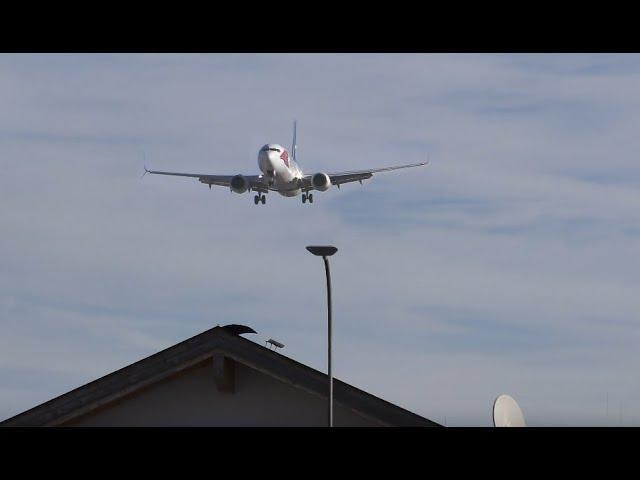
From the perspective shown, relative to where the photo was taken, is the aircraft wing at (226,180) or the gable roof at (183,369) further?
the aircraft wing at (226,180)

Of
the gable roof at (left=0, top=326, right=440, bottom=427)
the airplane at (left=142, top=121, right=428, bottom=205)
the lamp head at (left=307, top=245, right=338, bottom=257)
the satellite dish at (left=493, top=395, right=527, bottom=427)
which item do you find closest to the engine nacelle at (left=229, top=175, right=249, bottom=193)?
the airplane at (left=142, top=121, right=428, bottom=205)

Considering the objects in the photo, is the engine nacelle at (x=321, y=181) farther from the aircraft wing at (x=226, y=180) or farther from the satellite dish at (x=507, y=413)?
the satellite dish at (x=507, y=413)

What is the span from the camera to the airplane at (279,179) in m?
56.2

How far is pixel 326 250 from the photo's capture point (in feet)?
67.2

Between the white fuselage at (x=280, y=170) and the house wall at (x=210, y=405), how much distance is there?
38.2 meters

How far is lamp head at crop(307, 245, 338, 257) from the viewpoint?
2039 cm

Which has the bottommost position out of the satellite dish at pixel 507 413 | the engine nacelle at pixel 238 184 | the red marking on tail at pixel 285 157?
the satellite dish at pixel 507 413

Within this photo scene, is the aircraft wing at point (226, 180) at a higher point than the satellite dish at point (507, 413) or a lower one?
higher

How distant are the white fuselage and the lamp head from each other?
35.9m

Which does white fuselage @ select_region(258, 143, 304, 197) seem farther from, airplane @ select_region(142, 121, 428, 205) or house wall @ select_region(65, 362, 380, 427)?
house wall @ select_region(65, 362, 380, 427)

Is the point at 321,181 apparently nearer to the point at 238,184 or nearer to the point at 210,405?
the point at 238,184

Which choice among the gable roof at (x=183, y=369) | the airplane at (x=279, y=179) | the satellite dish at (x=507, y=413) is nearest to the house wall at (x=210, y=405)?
the gable roof at (x=183, y=369)

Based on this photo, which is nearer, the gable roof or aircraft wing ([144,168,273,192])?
the gable roof
